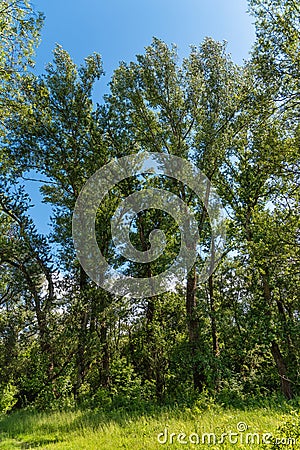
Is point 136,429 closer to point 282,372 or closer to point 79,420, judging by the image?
point 79,420

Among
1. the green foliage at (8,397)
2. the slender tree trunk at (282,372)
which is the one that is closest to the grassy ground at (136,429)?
the green foliage at (8,397)

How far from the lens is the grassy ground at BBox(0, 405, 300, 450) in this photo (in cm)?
515

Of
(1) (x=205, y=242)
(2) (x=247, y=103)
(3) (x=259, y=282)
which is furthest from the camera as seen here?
(1) (x=205, y=242)

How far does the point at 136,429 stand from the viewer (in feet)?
22.4

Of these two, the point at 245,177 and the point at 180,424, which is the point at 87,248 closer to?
the point at 245,177

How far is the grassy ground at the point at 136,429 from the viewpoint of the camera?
515cm

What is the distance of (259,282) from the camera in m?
13.0

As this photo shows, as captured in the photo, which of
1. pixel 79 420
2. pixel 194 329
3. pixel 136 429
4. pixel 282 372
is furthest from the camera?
pixel 282 372

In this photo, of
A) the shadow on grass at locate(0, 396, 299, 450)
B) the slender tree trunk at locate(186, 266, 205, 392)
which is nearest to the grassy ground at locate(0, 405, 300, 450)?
the shadow on grass at locate(0, 396, 299, 450)

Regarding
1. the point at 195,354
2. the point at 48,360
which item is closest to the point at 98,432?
the point at 195,354

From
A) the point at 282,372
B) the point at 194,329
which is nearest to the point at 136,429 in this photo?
the point at 194,329

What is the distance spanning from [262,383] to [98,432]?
906 cm

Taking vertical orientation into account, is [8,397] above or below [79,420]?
above

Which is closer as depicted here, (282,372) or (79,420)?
(79,420)
